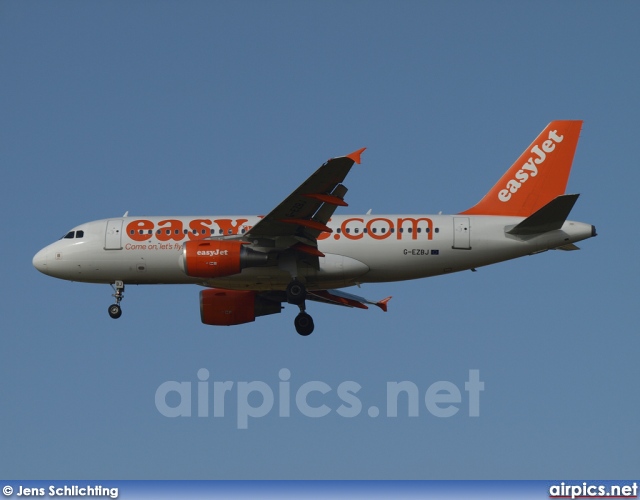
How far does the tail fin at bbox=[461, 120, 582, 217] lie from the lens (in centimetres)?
4962

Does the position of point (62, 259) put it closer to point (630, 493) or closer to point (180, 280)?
point (180, 280)

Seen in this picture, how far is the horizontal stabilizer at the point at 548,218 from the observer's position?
149ft

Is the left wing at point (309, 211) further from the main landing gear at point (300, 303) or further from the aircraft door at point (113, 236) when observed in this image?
the aircraft door at point (113, 236)

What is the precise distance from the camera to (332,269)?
4797 centimetres

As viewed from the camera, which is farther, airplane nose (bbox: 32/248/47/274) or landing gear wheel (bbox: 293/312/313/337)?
airplane nose (bbox: 32/248/47/274)

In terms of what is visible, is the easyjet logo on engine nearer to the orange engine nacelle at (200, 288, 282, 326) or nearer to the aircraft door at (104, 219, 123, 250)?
the orange engine nacelle at (200, 288, 282, 326)

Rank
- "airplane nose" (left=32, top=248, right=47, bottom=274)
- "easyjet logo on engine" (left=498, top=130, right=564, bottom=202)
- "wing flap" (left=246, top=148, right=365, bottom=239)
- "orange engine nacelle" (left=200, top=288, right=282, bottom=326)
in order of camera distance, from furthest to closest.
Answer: "orange engine nacelle" (left=200, top=288, right=282, bottom=326)
"airplane nose" (left=32, top=248, right=47, bottom=274)
"easyjet logo on engine" (left=498, top=130, right=564, bottom=202)
"wing flap" (left=246, top=148, right=365, bottom=239)

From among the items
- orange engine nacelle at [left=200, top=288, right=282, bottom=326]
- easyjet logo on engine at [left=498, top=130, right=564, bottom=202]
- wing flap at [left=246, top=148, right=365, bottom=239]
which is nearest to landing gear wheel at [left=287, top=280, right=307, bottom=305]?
wing flap at [left=246, top=148, right=365, bottom=239]

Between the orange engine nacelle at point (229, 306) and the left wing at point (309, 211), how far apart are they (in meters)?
5.42

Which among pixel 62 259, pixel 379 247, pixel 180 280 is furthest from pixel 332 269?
pixel 62 259

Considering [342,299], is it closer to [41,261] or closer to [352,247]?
[352,247]

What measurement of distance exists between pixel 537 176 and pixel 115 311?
1721 cm

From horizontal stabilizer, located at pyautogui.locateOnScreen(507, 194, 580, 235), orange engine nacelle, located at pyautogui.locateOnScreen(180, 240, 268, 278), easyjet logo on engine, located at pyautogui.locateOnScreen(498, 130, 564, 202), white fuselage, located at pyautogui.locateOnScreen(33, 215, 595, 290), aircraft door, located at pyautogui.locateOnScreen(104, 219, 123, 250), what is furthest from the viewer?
aircraft door, located at pyautogui.locateOnScreen(104, 219, 123, 250)

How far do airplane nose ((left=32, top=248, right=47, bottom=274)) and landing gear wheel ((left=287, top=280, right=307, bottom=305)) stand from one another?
1050 centimetres
